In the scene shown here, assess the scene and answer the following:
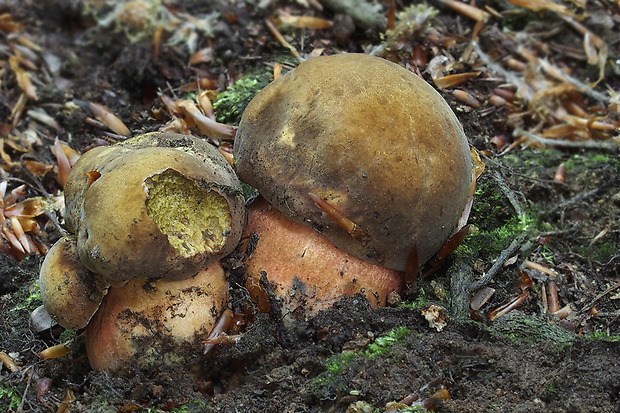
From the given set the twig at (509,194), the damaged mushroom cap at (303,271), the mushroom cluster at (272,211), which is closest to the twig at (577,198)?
the twig at (509,194)

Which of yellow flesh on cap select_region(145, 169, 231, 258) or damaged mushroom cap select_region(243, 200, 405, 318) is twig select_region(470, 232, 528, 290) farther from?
yellow flesh on cap select_region(145, 169, 231, 258)

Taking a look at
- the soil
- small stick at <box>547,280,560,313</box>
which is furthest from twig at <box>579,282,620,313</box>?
small stick at <box>547,280,560,313</box>

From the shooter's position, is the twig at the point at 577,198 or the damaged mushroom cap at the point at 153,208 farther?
the twig at the point at 577,198

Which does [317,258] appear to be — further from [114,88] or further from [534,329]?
[114,88]

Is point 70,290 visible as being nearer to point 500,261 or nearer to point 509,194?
point 500,261

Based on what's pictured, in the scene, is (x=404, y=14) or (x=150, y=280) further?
(x=404, y=14)

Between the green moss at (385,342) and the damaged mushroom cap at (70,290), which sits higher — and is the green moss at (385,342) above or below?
below

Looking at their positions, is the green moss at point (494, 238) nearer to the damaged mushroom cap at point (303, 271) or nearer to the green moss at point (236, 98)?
the damaged mushroom cap at point (303, 271)

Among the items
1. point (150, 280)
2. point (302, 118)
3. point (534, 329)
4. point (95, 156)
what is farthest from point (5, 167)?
point (534, 329)

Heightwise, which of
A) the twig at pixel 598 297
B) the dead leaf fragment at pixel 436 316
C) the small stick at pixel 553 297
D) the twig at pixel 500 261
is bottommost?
the small stick at pixel 553 297
